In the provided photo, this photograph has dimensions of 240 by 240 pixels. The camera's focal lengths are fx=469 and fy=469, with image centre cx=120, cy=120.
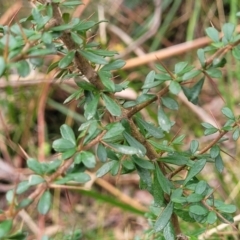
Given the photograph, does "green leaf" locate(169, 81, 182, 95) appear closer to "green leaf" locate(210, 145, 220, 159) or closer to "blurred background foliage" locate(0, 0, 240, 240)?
"green leaf" locate(210, 145, 220, 159)

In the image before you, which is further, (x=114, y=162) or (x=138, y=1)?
(x=138, y=1)

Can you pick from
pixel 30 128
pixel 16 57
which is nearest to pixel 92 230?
pixel 30 128

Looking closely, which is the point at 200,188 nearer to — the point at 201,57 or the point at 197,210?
the point at 197,210

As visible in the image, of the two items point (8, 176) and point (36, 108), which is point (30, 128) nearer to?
point (36, 108)

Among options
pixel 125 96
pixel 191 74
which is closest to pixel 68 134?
pixel 191 74

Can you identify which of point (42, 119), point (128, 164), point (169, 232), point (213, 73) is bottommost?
point (42, 119)

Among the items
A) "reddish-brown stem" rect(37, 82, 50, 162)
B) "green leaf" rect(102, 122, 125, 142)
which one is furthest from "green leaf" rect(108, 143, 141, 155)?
"reddish-brown stem" rect(37, 82, 50, 162)
